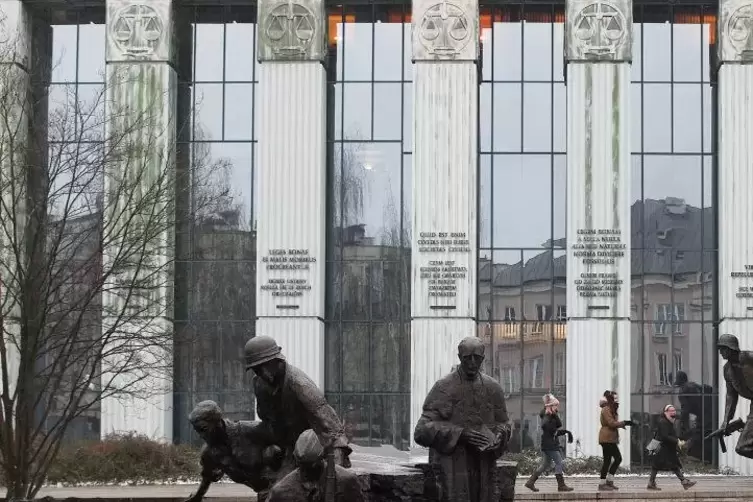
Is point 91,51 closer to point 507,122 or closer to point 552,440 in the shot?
point 507,122

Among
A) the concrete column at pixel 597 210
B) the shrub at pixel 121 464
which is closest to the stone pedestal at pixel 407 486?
the shrub at pixel 121 464

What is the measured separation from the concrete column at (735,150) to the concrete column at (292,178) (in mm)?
9558

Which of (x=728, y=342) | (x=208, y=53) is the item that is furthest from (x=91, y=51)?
(x=728, y=342)

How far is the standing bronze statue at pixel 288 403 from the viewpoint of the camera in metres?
11.8

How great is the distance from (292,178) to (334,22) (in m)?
4.57

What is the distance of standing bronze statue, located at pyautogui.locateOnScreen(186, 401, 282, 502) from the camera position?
45.4 feet

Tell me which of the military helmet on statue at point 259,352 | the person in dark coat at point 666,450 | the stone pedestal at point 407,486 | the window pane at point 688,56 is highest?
the window pane at point 688,56

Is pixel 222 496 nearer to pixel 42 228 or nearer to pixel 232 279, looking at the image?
pixel 42 228

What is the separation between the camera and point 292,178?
123 feet

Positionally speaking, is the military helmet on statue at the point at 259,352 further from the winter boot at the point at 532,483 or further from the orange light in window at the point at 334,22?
the orange light in window at the point at 334,22

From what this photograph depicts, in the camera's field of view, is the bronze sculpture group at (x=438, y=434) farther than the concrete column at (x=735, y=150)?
No

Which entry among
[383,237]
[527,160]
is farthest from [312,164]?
[527,160]

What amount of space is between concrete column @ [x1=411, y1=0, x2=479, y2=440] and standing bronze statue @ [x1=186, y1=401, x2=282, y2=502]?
21.8 metres

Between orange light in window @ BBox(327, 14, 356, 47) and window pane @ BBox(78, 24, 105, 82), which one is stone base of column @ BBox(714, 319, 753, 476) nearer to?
orange light in window @ BBox(327, 14, 356, 47)
